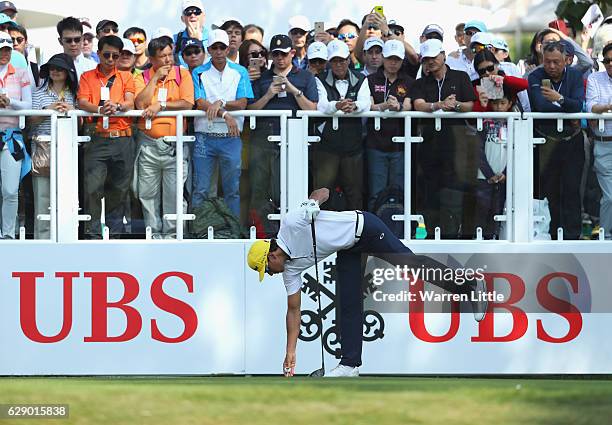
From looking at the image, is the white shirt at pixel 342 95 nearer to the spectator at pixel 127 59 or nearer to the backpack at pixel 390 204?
the backpack at pixel 390 204

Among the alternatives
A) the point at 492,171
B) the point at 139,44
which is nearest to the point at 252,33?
the point at 139,44

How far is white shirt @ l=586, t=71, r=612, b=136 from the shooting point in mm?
12836

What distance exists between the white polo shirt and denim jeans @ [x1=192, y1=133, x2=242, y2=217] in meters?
0.91

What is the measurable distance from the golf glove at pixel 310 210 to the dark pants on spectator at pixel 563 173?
234cm

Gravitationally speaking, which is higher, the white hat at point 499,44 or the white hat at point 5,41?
the white hat at point 499,44

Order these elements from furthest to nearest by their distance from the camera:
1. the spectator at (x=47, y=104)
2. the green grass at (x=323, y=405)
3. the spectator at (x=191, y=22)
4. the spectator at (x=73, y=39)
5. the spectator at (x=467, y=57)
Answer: the spectator at (x=191, y=22), the spectator at (x=467, y=57), the spectator at (x=73, y=39), the spectator at (x=47, y=104), the green grass at (x=323, y=405)

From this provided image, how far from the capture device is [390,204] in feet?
41.7

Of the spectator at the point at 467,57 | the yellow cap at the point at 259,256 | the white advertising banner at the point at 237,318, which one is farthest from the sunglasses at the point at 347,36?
the yellow cap at the point at 259,256

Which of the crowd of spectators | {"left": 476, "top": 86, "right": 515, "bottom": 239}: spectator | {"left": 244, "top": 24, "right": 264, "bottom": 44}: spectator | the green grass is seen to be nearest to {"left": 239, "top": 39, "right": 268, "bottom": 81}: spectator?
the crowd of spectators

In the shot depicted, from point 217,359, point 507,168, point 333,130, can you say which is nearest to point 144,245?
point 217,359

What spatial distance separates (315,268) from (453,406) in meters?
4.19

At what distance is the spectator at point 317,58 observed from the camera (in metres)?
13.1

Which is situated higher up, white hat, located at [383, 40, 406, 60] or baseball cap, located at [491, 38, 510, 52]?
baseball cap, located at [491, 38, 510, 52]

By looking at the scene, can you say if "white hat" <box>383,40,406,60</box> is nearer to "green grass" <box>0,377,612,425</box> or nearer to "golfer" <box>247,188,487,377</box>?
"golfer" <box>247,188,487,377</box>
